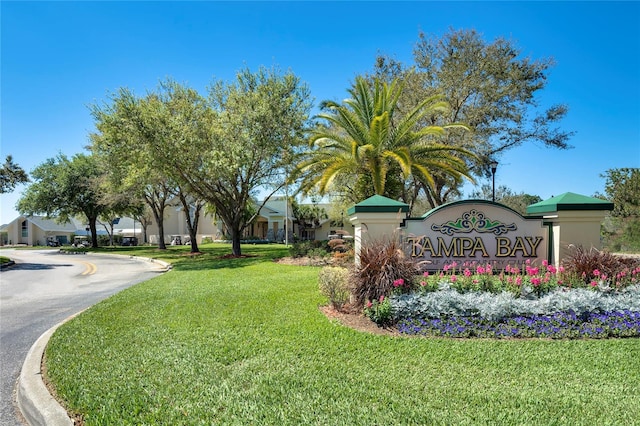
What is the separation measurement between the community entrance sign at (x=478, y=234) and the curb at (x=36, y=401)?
715 cm

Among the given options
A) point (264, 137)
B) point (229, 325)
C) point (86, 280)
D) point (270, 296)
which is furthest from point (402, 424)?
point (264, 137)

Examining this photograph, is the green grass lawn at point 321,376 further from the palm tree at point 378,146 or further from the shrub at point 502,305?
the palm tree at point 378,146

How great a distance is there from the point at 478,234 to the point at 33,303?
10.7m

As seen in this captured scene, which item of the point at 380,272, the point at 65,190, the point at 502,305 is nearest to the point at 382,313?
the point at 380,272

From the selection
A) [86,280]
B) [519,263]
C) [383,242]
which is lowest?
[86,280]

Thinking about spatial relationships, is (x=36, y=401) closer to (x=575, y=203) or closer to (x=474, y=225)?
(x=474, y=225)

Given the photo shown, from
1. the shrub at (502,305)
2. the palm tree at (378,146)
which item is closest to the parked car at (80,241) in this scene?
the palm tree at (378,146)

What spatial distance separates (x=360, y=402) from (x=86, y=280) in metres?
14.0

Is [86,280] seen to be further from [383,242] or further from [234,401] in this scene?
[234,401]

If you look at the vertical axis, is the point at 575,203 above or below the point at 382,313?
above

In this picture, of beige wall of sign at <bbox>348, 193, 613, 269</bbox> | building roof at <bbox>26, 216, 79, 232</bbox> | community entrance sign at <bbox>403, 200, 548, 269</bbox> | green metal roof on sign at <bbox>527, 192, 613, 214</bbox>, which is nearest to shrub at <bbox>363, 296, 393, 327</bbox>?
beige wall of sign at <bbox>348, 193, 613, 269</bbox>

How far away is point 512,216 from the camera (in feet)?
31.4

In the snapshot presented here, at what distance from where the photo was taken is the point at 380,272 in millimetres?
6641

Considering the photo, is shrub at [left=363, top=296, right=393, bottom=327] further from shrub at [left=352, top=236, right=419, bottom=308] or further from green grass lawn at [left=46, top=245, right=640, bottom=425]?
green grass lawn at [left=46, top=245, right=640, bottom=425]
